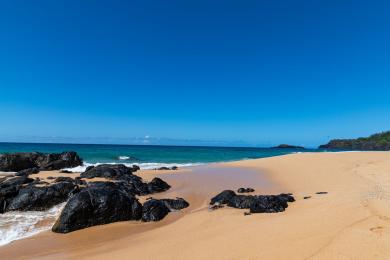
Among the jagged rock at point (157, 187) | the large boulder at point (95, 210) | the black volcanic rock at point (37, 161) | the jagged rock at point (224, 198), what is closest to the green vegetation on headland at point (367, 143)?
the black volcanic rock at point (37, 161)

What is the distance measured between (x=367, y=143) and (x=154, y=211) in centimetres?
13896

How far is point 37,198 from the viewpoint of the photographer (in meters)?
10.6

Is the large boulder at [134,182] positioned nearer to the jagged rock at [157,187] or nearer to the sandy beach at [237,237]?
the jagged rock at [157,187]

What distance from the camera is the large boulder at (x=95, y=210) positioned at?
26.4 feet

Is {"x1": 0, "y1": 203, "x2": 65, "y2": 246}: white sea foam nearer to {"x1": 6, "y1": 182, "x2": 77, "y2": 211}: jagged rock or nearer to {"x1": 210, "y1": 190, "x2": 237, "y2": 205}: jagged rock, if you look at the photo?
{"x1": 6, "y1": 182, "x2": 77, "y2": 211}: jagged rock

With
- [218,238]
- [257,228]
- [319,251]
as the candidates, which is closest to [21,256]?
[218,238]

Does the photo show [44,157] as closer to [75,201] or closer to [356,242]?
[75,201]

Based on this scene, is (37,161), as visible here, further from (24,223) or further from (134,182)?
(24,223)

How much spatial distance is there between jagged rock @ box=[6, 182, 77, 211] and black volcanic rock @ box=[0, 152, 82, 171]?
56.0 feet

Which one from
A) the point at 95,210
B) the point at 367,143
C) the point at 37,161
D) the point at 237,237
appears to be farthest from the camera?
the point at 367,143

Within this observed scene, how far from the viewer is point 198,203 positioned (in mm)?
11445

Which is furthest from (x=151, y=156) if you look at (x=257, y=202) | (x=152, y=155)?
(x=257, y=202)

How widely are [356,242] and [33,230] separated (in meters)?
8.63

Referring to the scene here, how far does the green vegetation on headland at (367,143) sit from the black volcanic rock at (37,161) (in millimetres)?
112485
